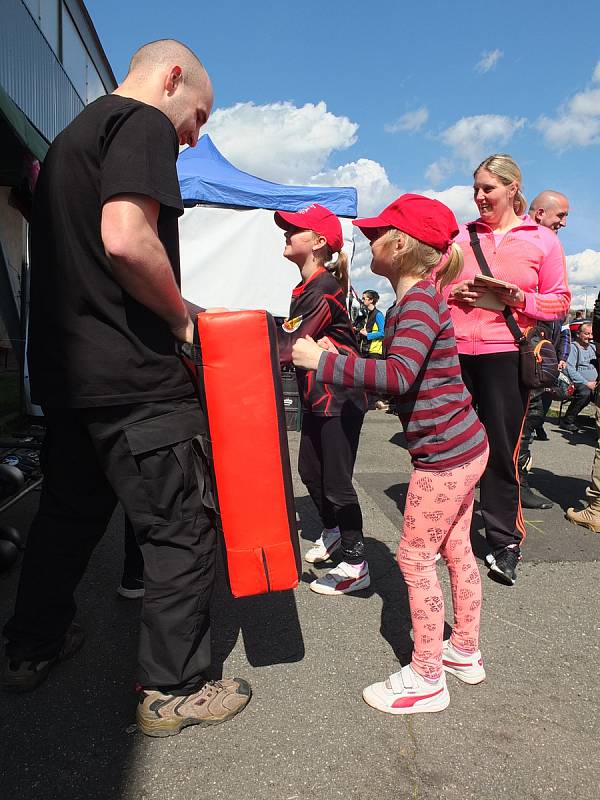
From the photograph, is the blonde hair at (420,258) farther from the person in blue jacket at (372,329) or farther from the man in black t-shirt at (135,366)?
the person in blue jacket at (372,329)

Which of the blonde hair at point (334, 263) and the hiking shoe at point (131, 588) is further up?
the blonde hair at point (334, 263)

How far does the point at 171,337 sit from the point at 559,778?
183 cm

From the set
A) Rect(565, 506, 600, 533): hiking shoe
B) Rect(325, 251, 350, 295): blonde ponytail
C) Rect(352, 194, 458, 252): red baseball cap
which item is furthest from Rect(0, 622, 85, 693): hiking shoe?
Rect(565, 506, 600, 533): hiking shoe

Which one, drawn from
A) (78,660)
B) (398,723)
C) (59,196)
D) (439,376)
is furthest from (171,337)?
(398,723)

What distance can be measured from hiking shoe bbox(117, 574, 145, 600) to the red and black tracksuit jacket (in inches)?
46.1

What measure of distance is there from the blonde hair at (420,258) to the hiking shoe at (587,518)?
2.78m

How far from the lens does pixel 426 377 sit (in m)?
2.00

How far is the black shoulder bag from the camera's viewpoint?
9.78 feet

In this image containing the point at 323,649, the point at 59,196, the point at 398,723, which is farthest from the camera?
the point at 323,649

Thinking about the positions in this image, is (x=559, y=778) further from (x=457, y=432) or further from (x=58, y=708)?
(x=58, y=708)

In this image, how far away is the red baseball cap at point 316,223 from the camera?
9.25ft

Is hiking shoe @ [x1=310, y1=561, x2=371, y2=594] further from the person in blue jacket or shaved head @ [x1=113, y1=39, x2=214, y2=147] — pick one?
the person in blue jacket

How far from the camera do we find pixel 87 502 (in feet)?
6.48

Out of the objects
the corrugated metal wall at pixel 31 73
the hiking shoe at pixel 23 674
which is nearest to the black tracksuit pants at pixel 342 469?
the hiking shoe at pixel 23 674
